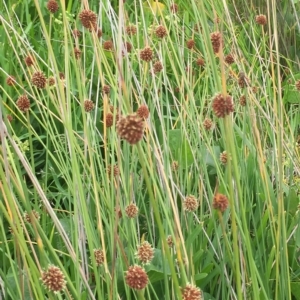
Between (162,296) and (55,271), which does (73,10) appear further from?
(55,271)

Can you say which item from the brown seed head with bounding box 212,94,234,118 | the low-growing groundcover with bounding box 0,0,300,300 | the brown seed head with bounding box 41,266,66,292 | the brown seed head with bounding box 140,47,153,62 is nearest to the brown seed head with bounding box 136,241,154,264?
the low-growing groundcover with bounding box 0,0,300,300

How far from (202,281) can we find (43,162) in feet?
2.69

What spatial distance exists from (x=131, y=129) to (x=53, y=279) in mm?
276

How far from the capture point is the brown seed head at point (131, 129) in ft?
1.75

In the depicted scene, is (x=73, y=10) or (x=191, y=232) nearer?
(x=191, y=232)

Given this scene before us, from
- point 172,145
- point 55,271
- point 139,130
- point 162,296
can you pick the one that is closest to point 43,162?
point 172,145

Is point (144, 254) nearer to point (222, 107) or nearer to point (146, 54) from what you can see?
point (222, 107)

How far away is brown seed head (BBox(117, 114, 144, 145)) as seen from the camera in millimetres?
533

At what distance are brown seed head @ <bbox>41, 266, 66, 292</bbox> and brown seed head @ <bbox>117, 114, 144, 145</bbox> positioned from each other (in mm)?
260

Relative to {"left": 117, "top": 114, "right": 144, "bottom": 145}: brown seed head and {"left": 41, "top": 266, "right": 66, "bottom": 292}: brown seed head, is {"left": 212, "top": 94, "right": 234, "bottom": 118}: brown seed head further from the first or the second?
{"left": 41, "top": 266, "right": 66, "bottom": 292}: brown seed head

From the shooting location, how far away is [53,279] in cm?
72

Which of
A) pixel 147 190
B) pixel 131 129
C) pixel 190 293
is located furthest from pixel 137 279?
pixel 147 190

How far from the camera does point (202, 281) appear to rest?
4.06 ft

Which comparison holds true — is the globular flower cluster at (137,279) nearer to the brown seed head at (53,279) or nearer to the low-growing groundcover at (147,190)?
the low-growing groundcover at (147,190)
